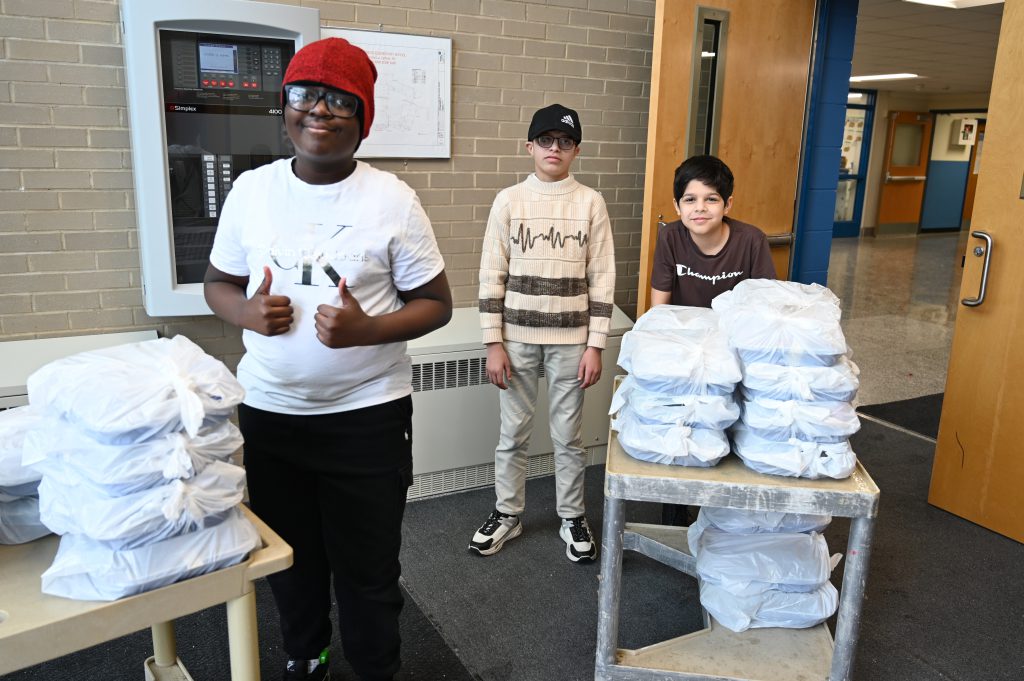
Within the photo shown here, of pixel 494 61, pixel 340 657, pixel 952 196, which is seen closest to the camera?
pixel 340 657

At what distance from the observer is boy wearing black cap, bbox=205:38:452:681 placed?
5.08 ft

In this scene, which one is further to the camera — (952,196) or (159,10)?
(952,196)

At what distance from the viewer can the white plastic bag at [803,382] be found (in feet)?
5.86

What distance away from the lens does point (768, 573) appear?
7.02ft

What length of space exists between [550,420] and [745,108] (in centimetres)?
183

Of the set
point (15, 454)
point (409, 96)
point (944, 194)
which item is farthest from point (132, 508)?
point (944, 194)

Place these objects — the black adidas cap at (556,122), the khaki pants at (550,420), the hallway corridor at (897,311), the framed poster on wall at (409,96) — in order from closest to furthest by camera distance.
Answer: the black adidas cap at (556,122)
the khaki pants at (550,420)
the framed poster on wall at (409,96)
the hallway corridor at (897,311)

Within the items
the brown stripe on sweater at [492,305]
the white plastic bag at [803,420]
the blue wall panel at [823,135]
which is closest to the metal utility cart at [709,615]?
the white plastic bag at [803,420]

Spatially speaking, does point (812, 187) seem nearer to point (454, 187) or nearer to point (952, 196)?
point (454, 187)

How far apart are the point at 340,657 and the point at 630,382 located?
1.16 m

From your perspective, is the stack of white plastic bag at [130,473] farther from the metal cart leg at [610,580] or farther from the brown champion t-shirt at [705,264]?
the brown champion t-shirt at [705,264]

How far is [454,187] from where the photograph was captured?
3492 millimetres

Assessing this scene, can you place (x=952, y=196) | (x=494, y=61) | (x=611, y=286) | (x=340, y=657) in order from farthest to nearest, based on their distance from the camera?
(x=952, y=196) < (x=494, y=61) < (x=611, y=286) < (x=340, y=657)

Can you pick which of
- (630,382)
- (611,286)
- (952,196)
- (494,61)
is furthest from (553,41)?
(952,196)
